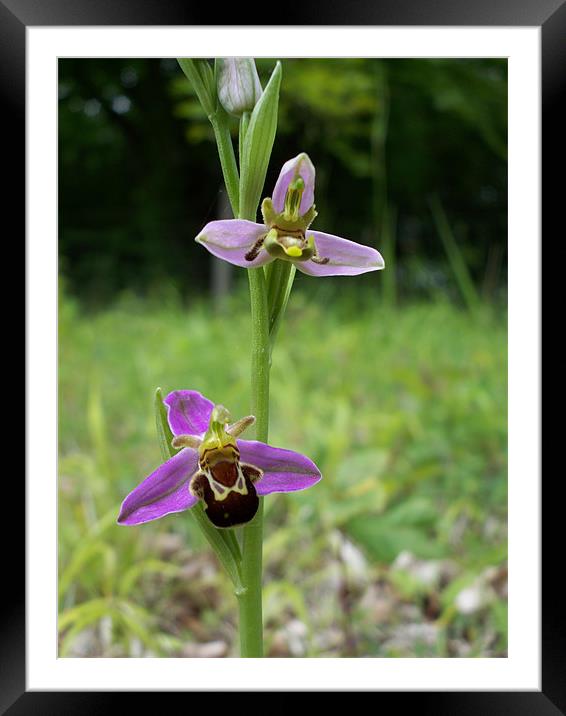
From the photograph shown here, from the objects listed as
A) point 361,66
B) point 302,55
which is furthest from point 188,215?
point 302,55

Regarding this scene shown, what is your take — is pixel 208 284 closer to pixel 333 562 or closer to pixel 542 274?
pixel 333 562

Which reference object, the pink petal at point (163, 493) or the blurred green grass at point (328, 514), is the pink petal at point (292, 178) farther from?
the blurred green grass at point (328, 514)

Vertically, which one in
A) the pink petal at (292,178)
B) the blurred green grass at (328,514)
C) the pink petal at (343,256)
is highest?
the pink petal at (292,178)

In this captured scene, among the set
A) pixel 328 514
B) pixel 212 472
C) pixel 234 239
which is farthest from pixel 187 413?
pixel 328 514

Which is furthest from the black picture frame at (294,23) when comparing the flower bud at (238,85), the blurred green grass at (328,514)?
the blurred green grass at (328,514)

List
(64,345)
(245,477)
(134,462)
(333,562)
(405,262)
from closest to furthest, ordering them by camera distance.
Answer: (245,477) → (333,562) → (134,462) → (64,345) → (405,262)

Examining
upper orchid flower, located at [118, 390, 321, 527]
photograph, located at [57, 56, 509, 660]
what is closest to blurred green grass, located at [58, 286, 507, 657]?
photograph, located at [57, 56, 509, 660]
